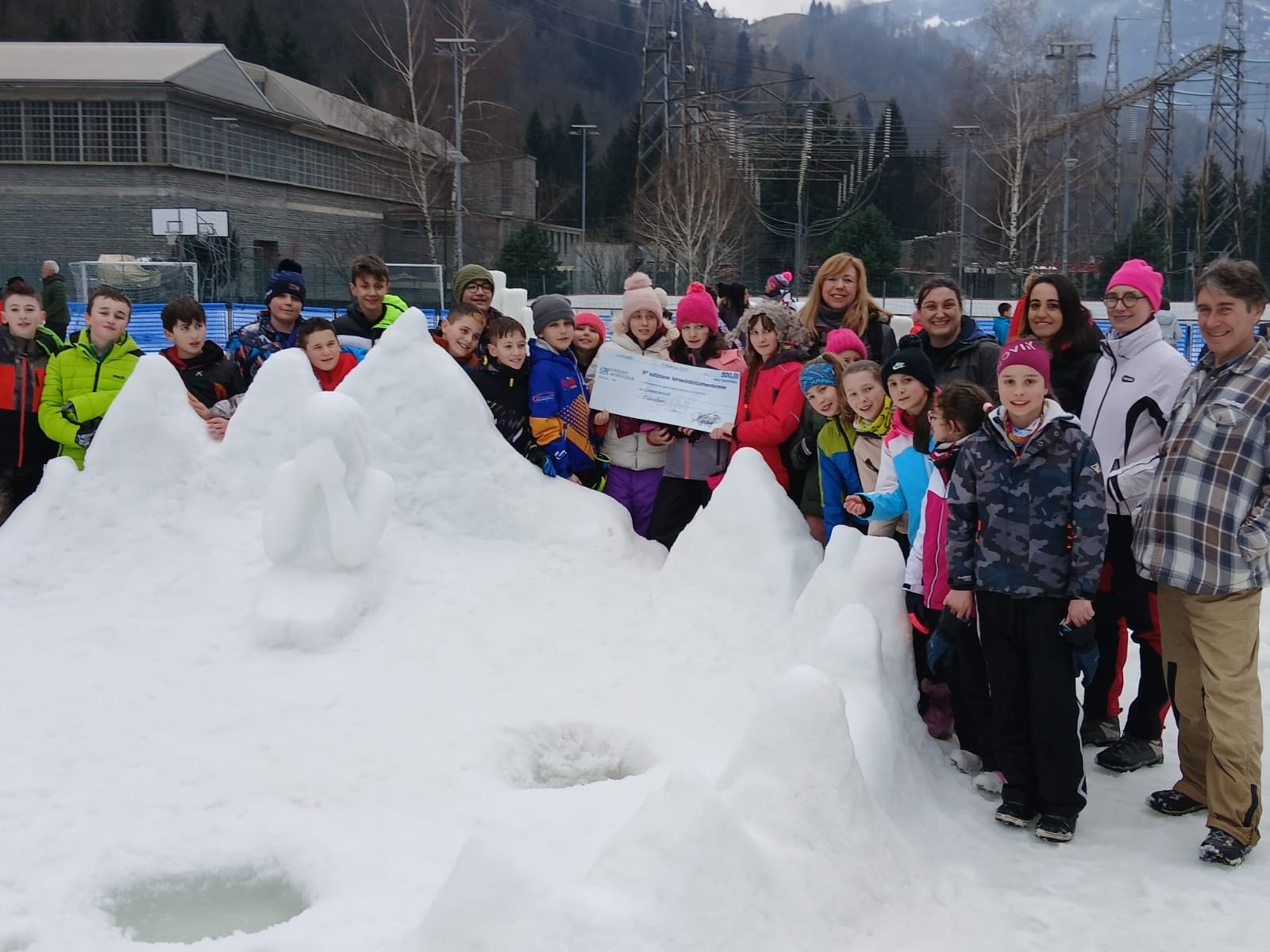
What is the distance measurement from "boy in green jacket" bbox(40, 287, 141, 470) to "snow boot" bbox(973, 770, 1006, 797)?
14.3ft

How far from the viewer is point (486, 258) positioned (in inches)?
1517

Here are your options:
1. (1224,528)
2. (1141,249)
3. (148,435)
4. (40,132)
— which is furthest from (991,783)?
(40,132)

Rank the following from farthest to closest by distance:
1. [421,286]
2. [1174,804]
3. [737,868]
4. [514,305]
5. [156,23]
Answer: [156,23] → [421,286] → [514,305] → [1174,804] → [737,868]

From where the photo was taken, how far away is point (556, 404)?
5434 mm

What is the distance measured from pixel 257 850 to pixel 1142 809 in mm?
3152

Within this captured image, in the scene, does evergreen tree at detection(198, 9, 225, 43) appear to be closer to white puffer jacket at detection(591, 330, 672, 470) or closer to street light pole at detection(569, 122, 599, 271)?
street light pole at detection(569, 122, 599, 271)

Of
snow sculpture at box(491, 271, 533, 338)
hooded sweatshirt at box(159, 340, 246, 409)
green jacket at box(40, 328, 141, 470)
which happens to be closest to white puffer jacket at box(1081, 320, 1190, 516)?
hooded sweatshirt at box(159, 340, 246, 409)

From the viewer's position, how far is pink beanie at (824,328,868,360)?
5.07 metres

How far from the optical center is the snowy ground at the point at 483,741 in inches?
115

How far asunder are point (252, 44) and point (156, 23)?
3.96 meters

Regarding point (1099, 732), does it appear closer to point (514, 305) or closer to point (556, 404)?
point (556, 404)

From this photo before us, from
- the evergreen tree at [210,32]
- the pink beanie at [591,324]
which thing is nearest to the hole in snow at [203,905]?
the pink beanie at [591,324]

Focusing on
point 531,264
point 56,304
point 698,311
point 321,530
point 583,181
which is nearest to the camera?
point 321,530

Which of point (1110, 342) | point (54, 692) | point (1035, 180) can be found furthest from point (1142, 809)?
point (1035, 180)
